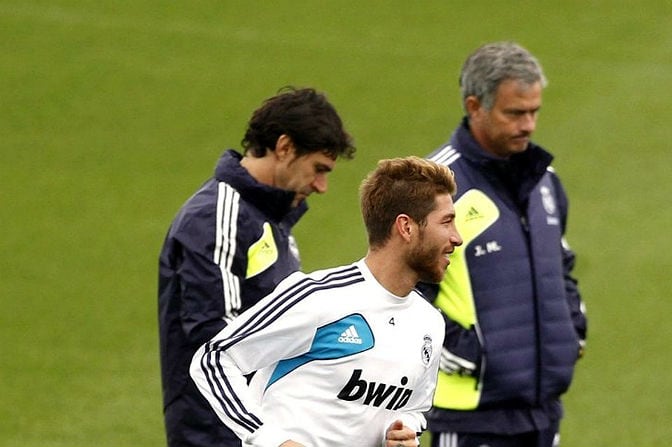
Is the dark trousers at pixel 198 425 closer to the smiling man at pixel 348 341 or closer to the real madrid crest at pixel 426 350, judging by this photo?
the smiling man at pixel 348 341

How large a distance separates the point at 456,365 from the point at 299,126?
4.14 feet

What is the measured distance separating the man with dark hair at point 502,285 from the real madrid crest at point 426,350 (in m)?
1.39

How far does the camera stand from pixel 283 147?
20.0 feet

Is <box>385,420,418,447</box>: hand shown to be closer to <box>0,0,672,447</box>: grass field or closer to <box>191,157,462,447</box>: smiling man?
<box>191,157,462,447</box>: smiling man

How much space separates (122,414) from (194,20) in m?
9.36

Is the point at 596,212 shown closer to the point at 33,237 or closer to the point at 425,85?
the point at 425,85

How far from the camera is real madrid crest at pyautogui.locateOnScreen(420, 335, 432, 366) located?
16.7 feet

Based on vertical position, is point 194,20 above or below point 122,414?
above

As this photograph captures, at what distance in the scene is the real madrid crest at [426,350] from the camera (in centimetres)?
509

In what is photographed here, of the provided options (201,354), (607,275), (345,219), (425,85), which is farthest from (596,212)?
(201,354)

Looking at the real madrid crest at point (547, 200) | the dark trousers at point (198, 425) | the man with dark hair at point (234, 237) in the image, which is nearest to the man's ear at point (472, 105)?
the real madrid crest at point (547, 200)

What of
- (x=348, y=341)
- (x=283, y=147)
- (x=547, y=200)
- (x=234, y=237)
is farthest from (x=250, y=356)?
(x=547, y=200)

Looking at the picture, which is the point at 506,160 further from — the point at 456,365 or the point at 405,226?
the point at 405,226

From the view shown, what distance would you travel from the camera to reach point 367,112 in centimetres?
1580
